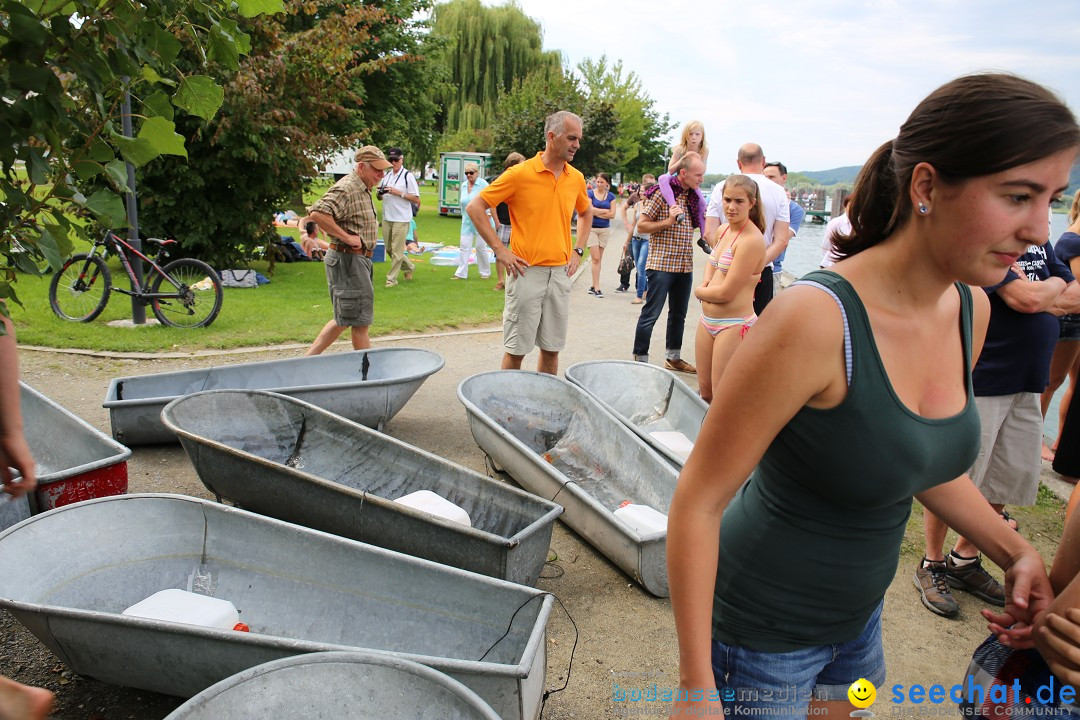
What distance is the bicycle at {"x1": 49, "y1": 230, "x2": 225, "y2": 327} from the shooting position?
8.51 meters

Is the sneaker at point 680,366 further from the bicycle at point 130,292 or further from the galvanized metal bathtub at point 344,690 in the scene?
the galvanized metal bathtub at point 344,690

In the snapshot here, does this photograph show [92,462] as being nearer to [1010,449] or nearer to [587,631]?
[587,631]

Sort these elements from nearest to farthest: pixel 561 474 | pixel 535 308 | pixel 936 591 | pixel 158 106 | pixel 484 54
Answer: pixel 158 106 → pixel 936 591 → pixel 561 474 → pixel 535 308 → pixel 484 54

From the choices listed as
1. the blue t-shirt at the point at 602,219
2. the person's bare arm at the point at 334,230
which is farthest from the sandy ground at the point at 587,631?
the blue t-shirt at the point at 602,219

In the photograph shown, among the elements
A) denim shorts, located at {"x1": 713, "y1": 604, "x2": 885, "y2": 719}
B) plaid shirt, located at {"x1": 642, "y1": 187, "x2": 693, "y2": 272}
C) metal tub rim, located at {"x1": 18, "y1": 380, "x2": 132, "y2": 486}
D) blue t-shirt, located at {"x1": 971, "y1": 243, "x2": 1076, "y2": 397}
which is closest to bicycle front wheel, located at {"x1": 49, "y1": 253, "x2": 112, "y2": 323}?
metal tub rim, located at {"x1": 18, "y1": 380, "x2": 132, "y2": 486}

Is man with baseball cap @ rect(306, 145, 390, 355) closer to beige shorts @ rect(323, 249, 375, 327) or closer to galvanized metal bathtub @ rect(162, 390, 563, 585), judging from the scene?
beige shorts @ rect(323, 249, 375, 327)

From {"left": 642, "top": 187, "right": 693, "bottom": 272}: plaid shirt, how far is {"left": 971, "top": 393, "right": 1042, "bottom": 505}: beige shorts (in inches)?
146

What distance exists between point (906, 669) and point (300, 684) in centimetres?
277

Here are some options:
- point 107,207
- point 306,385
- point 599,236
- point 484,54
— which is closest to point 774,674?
point 107,207

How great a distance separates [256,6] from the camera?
6.07 feet

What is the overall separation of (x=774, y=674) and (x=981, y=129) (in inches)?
45.1

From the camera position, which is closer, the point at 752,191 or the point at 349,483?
the point at 349,483

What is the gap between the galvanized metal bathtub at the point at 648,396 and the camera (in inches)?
225

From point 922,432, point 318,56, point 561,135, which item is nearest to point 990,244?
point 922,432
